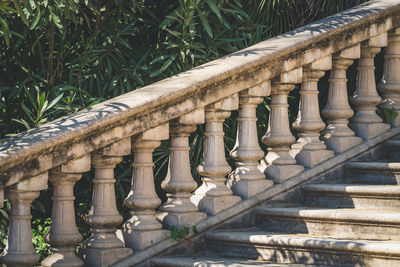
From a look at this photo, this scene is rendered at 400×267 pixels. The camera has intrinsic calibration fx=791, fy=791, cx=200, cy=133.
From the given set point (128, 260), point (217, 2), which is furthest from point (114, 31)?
point (128, 260)

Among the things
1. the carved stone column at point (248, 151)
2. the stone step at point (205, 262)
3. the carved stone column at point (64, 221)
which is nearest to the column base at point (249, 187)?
the carved stone column at point (248, 151)

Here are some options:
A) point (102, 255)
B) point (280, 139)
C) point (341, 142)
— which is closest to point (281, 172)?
point (280, 139)

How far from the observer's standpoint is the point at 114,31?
5523 millimetres

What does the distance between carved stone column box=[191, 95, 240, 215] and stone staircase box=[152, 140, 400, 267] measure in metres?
0.15

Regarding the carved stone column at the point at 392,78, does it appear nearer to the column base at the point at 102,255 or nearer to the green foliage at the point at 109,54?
the green foliage at the point at 109,54

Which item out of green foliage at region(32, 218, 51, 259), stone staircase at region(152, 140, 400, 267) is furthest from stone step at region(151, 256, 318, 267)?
green foliage at region(32, 218, 51, 259)

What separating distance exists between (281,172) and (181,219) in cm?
77

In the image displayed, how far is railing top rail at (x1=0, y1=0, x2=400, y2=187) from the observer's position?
12.6ft

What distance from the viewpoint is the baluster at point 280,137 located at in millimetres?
4848

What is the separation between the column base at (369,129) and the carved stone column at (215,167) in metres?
1.09

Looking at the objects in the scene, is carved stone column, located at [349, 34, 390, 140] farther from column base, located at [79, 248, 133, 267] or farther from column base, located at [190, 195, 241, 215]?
column base, located at [79, 248, 133, 267]

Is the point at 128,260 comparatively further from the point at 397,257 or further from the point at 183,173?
the point at 397,257

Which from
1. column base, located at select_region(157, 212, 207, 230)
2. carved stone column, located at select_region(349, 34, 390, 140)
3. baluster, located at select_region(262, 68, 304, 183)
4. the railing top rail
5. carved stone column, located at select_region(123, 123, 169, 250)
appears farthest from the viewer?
carved stone column, located at select_region(349, 34, 390, 140)

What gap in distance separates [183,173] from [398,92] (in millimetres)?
1755
